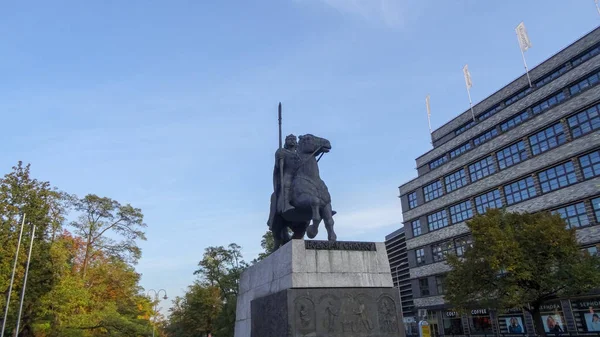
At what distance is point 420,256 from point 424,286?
11.1ft

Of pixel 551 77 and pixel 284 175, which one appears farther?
pixel 551 77

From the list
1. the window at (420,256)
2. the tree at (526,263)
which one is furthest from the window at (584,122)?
the window at (420,256)

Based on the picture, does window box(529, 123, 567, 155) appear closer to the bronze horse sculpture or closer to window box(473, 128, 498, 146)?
window box(473, 128, 498, 146)

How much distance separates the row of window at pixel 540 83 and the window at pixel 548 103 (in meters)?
1.61

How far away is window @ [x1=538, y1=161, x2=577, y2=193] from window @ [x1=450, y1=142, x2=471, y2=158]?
10443mm

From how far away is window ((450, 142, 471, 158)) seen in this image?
4741 centimetres

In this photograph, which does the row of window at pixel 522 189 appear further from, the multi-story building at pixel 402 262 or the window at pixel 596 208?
the multi-story building at pixel 402 262

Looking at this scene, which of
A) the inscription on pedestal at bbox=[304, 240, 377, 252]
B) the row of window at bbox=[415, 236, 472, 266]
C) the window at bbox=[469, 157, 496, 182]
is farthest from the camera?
the row of window at bbox=[415, 236, 472, 266]

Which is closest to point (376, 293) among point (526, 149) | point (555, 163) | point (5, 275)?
point (5, 275)

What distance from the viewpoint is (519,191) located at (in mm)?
39250

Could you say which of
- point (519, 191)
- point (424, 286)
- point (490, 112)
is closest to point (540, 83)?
point (490, 112)

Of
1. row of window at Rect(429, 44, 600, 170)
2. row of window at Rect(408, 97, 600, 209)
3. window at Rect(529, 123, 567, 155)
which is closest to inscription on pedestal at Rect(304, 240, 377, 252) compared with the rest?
row of window at Rect(408, 97, 600, 209)

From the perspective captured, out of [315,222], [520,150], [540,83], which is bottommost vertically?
[315,222]

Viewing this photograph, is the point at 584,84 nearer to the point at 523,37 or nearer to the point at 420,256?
the point at 523,37
